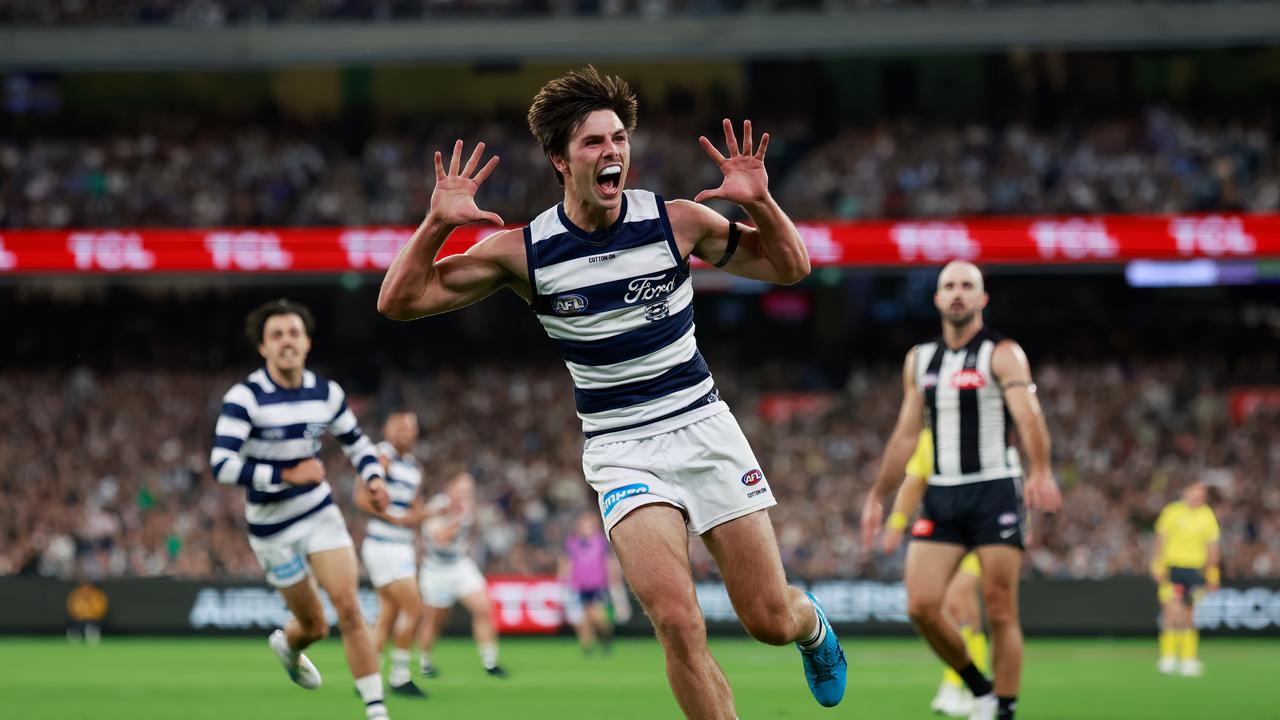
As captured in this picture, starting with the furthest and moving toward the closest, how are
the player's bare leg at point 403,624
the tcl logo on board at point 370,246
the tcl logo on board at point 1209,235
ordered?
the tcl logo on board at point 370,246, the tcl logo on board at point 1209,235, the player's bare leg at point 403,624

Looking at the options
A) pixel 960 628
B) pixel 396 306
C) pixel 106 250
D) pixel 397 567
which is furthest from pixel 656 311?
pixel 106 250

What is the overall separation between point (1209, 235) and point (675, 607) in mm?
21828

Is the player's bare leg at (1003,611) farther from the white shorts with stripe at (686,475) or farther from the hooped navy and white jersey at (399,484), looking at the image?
the hooped navy and white jersey at (399,484)

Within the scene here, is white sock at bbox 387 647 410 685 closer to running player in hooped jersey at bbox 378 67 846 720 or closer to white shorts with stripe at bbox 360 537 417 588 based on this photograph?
white shorts with stripe at bbox 360 537 417 588

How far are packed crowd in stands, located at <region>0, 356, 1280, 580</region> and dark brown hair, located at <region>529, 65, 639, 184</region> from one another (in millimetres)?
16776

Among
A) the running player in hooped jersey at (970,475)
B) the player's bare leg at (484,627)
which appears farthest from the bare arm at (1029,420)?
the player's bare leg at (484,627)

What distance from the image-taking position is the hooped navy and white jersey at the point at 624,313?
6.21 metres

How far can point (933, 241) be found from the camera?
1022 inches

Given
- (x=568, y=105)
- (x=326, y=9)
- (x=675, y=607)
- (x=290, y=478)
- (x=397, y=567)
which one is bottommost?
(x=397, y=567)

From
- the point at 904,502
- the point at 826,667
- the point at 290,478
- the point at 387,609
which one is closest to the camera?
the point at 826,667

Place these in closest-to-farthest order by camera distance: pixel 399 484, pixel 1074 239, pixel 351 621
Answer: pixel 351 621, pixel 399 484, pixel 1074 239

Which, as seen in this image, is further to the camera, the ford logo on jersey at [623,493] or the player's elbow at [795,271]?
the player's elbow at [795,271]

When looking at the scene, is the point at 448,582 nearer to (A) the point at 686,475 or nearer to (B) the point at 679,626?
(A) the point at 686,475

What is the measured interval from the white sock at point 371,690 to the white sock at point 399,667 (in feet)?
13.0
